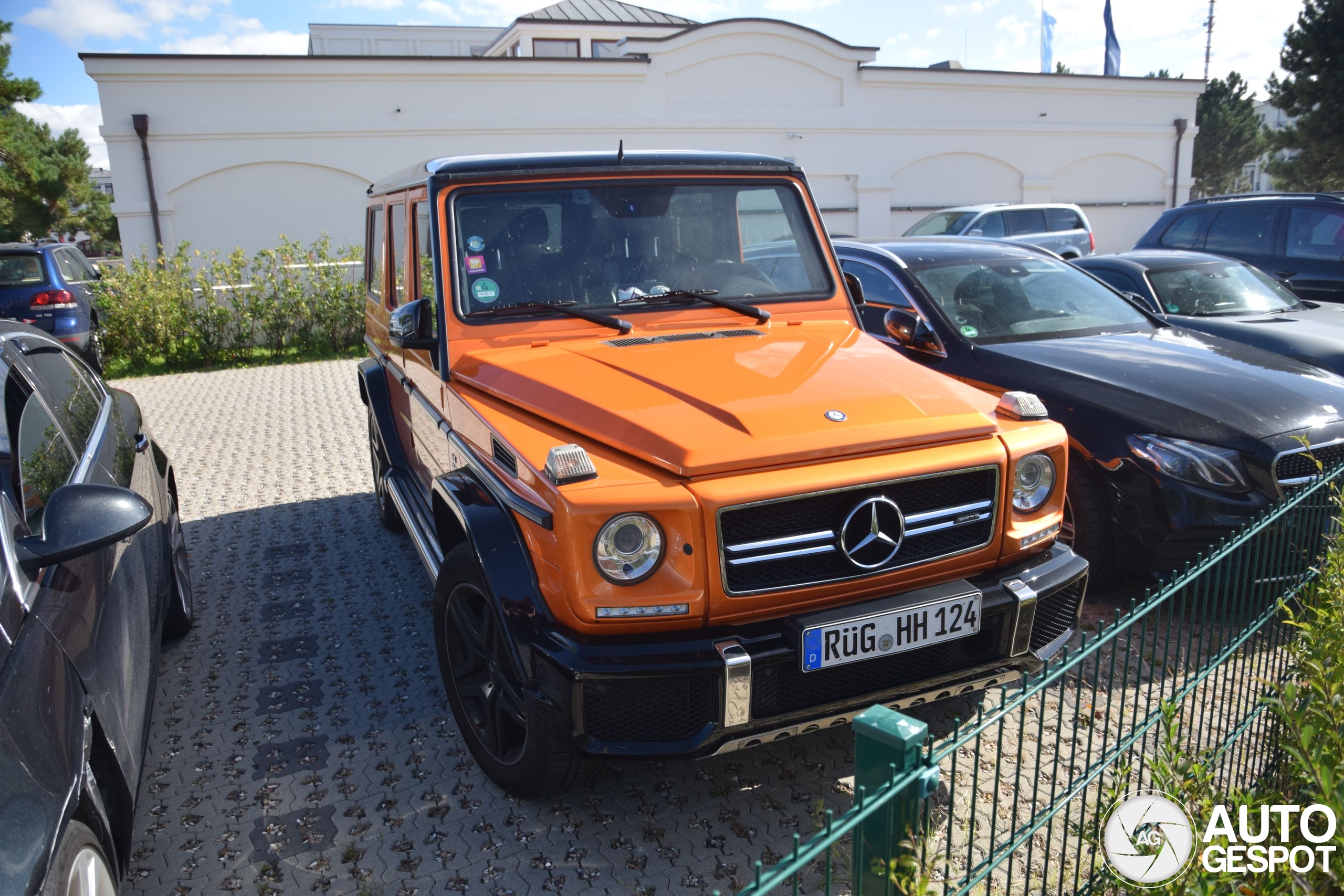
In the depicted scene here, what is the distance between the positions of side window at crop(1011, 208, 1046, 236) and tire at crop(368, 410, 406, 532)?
39.6ft

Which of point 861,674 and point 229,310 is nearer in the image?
point 861,674

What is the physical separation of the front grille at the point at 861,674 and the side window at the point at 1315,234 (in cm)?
867

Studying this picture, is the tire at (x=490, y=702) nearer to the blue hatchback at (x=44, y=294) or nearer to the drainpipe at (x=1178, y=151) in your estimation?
the blue hatchback at (x=44, y=294)

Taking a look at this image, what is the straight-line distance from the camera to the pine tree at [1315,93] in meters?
25.0

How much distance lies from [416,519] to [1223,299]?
667cm

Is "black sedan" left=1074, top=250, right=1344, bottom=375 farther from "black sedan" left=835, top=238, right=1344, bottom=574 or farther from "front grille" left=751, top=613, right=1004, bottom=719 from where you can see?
"front grille" left=751, top=613, right=1004, bottom=719

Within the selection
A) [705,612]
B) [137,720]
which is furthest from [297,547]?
[705,612]

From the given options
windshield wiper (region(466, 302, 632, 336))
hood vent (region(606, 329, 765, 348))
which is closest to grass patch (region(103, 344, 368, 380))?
windshield wiper (region(466, 302, 632, 336))

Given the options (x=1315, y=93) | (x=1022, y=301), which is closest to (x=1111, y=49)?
(x=1315, y=93)

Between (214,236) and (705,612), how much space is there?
16.3 metres

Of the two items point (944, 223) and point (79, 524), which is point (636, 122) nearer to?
point (944, 223)

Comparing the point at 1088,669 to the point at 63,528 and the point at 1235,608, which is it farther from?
the point at 63,528

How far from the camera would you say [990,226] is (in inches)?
601

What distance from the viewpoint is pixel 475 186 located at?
376 cm
